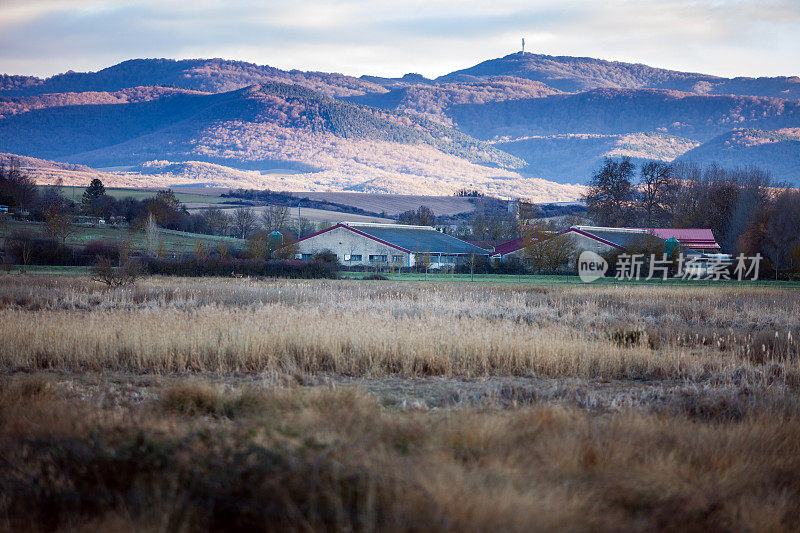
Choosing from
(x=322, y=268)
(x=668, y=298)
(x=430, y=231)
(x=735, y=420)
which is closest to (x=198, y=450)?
(x=735, y=420)

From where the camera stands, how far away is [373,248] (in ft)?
222

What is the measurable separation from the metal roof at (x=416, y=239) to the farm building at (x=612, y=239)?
3862 millimetres

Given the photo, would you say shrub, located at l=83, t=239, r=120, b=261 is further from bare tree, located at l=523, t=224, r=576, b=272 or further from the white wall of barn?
bare tree, located at l=523, t=224, r=576, b=272

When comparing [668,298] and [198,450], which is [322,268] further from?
[198,450]

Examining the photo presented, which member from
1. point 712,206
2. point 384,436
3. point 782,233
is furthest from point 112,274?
point 712,206

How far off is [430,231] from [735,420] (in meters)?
71.8

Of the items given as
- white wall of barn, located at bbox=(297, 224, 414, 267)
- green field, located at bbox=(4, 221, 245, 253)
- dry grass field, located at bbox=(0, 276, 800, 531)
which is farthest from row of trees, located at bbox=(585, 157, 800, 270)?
dry grass field, located at bbox=(0, 276, 800, 531)

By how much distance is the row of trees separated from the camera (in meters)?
59.9

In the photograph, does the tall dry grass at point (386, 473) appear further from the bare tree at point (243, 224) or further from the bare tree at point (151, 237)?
the bare tree at point (243, 224)

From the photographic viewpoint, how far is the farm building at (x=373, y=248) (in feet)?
219

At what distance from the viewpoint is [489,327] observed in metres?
15.1

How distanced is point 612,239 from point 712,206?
18420mm

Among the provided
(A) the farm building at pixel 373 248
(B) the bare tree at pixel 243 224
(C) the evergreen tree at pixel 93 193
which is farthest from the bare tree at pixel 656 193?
(C) the evergreen tree at pixel 93 193

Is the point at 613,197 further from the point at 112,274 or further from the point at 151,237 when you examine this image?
the point at 112,274
